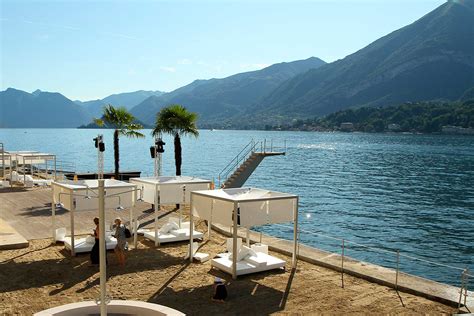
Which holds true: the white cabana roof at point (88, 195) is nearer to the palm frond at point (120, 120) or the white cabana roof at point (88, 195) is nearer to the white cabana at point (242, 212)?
the white cabana at point (242, 212)

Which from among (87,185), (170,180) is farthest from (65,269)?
(170,180)

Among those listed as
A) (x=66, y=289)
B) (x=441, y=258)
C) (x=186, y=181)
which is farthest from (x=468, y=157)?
(x=66, y=289)

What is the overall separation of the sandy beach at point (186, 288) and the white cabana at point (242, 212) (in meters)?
0.34

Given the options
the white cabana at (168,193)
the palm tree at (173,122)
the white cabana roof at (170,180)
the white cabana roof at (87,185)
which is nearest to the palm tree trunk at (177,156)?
the palm tree at (173,122)

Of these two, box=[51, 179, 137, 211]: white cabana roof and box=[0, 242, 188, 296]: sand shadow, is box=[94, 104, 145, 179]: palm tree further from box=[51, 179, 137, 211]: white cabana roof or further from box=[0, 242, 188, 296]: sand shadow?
box=[0, 242, 188, 296]: sand shadow

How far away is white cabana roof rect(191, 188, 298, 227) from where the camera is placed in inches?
604

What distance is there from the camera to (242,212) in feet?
50.0

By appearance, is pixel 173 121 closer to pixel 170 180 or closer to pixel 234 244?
pixel 170 180

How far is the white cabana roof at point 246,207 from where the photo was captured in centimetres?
1534

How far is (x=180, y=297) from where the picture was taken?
13508 millimetres

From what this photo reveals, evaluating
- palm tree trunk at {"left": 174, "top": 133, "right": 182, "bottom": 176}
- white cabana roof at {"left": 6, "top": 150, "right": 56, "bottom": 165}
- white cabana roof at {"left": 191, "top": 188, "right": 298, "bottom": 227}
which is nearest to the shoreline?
white cabana roof at {"left": 191, "top": 188, "right": 298, "bottom": 227}

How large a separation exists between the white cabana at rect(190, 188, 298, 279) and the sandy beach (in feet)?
1.13

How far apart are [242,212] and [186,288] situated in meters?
2.91

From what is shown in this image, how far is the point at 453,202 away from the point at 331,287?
44409 millimetres
